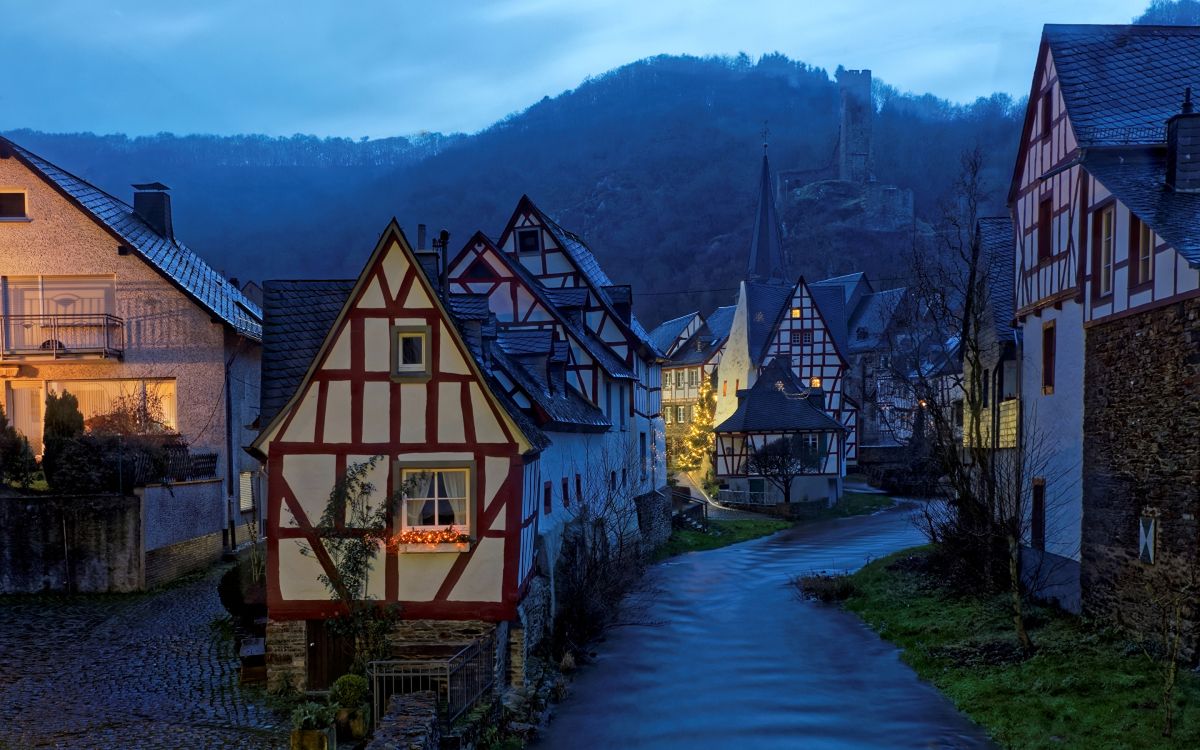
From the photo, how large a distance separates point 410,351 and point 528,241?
17.0 meters

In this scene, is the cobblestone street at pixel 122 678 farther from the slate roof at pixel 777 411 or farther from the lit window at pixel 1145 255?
the slate roof at pixel 777 411

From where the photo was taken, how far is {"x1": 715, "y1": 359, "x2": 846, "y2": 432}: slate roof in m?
45.1

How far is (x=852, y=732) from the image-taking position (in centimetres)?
Answer: 1450

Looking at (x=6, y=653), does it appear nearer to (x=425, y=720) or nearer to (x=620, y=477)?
(x=425, y=720)

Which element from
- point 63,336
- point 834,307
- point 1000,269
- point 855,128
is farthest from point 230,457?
point 855,128

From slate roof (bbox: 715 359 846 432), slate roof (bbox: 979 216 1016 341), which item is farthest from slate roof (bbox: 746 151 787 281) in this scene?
slate roof (bbox: 979 216 1016 341)

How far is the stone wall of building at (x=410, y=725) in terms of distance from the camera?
34.1 feet

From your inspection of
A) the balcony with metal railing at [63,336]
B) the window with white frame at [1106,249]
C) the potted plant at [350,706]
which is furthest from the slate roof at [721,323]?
the potted plant at [350,706]

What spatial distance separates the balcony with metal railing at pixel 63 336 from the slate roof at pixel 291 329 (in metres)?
9.16

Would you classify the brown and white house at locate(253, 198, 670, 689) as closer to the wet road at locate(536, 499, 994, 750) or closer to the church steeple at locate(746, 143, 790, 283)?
the wet road at locate(536, 499, 994, 750)

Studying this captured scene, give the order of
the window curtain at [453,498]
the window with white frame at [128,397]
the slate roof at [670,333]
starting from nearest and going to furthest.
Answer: the window curtain at [453,498], the window with white frame at [128,397], the slate roof at [670,333]

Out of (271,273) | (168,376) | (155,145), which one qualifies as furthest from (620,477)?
(155,145)

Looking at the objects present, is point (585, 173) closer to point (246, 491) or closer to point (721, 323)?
point (721, 323)

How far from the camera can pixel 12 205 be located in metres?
23.9
